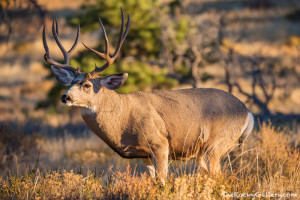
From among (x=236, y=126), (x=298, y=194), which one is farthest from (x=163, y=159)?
(x=298, y=194)

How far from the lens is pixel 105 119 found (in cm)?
591

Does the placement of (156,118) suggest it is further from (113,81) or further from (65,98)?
(65,98)

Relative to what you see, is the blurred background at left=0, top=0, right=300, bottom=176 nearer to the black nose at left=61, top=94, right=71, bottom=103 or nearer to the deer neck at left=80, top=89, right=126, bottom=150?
the deer neck at left=80, top=89, right=126, bottom=150

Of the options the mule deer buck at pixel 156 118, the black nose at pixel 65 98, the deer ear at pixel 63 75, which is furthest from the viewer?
the deer ear at pixel 63 75

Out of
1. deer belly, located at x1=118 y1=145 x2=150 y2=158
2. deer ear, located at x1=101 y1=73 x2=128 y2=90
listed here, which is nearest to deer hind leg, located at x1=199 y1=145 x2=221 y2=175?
deer belly, located at x1=118 y1=145 x2=150 y2=158

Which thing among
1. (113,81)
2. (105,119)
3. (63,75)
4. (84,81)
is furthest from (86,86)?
A: (63,75)

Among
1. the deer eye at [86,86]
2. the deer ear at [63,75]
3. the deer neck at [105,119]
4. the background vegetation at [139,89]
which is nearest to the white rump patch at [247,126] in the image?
the background vegetation at [139,89]

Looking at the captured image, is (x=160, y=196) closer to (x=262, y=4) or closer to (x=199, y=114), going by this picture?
(x=199, y=114)

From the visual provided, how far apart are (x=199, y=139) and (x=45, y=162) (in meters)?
4.13

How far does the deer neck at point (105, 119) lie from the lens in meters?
5.85

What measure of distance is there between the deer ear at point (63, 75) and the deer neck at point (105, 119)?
551 millimetres

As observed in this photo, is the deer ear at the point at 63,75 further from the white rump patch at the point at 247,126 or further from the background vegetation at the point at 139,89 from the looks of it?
the white rump patch at the point at 247,126

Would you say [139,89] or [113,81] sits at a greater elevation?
[113,81]

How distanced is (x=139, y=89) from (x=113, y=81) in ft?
29.5
